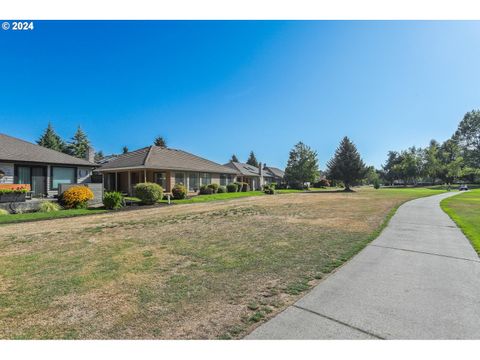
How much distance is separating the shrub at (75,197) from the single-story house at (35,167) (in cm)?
488

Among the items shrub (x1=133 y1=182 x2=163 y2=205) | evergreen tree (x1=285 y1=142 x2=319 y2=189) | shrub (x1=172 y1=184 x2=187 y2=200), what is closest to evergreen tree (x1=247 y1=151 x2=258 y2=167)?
evergreen tree (x1=285 y1=142 x2=319 y2=189)

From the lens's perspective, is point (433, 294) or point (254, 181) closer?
point (433, 294)

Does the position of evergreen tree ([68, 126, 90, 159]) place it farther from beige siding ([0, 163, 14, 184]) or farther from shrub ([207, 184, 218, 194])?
beige siding ([0, 163, 14, 184])

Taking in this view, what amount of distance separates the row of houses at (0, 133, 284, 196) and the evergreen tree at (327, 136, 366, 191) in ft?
76.4

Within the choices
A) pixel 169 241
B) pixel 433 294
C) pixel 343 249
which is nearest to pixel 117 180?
pixel 169 241

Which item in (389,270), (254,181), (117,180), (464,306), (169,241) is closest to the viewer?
(464,306)

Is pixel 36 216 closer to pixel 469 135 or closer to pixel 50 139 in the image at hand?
pixel 50 139

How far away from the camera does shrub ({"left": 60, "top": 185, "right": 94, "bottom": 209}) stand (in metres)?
15.1

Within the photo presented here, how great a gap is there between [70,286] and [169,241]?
3.31 metres

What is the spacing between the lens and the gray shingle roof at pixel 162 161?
2411cm

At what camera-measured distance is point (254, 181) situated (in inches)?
1928

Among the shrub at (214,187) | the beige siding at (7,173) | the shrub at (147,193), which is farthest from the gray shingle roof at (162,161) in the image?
the beige siding at (7,173)

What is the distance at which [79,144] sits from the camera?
5906cm
